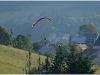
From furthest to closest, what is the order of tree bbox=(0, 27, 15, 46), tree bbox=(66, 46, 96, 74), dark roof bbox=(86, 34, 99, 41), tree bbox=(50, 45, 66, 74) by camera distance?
dark roof bbox=(86, 34, 99, 41) → tree bbox=(0, 27, 15, 46) → tree bbox=(50, 45, 66, 74) → tree bbox=(66, 46, 96, 74)

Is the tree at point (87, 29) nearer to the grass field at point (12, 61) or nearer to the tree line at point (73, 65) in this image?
the grass field at point (12, 61)

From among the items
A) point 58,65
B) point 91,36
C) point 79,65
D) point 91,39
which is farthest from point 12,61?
point 91,39

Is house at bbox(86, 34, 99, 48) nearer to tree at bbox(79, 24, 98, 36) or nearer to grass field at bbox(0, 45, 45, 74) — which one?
tree at bbox(79, 24, 98, 36)

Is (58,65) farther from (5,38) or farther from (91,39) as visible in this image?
(91,39)

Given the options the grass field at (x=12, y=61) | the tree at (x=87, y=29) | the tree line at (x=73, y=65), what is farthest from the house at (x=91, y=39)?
the tree line at (x=73, y=65)

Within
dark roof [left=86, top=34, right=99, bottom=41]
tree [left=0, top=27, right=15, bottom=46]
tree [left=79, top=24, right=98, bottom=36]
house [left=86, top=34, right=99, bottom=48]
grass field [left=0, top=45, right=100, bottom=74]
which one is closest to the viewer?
grass field [left=0, top=45, right=100, bottom=74]

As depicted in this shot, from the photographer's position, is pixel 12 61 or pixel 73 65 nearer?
pixel 73 65

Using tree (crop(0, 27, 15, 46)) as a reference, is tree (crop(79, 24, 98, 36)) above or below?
above

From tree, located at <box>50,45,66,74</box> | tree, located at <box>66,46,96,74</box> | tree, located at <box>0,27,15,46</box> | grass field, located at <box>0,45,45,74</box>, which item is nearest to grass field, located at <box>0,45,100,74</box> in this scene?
grass field, located at <box>0,45,45,74</box>
